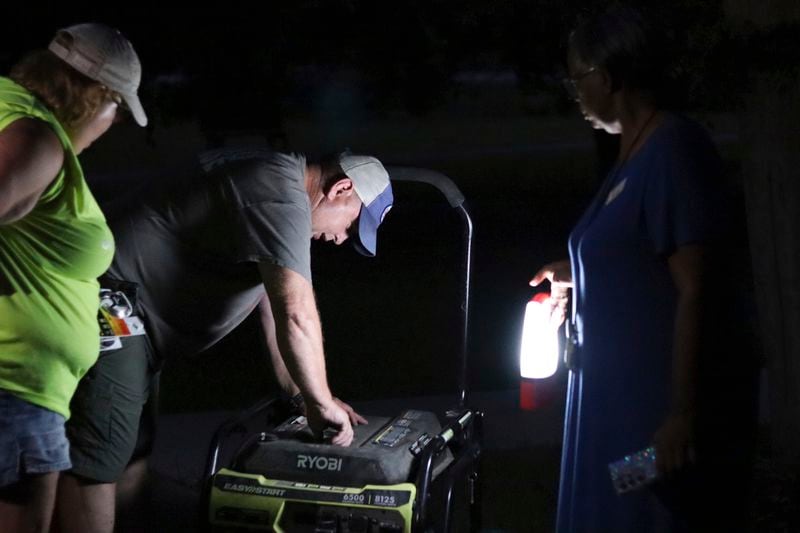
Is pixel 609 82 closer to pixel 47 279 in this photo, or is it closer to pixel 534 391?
pixel 534 391

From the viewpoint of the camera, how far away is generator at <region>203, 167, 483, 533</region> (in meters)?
3.20

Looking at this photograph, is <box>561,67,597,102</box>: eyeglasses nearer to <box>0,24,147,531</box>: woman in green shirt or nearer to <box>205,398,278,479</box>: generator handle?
<box>0,24,147,531</box>: woman in green shirt

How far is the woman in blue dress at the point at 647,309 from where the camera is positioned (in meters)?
2.32

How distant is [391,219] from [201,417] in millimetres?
14171

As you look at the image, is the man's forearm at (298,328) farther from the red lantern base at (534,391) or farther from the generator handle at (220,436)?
the red lantern base at (534,391)

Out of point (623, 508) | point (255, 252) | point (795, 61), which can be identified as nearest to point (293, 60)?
point (795, 61)

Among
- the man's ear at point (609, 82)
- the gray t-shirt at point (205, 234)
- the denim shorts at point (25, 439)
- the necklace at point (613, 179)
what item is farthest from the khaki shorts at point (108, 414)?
the man's ear at point (609, 82)

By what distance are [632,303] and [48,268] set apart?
1329 millimetres

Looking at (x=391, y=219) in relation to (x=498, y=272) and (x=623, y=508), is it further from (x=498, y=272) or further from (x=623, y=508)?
(x=623, y=508)

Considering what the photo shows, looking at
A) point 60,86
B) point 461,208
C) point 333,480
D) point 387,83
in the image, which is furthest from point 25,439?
point 387,83

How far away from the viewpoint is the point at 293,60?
7340mm

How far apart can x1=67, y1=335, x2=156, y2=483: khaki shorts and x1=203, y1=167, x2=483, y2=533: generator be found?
10.4 inches

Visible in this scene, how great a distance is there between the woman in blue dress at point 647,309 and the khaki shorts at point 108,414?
1.40m

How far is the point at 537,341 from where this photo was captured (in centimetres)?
318
